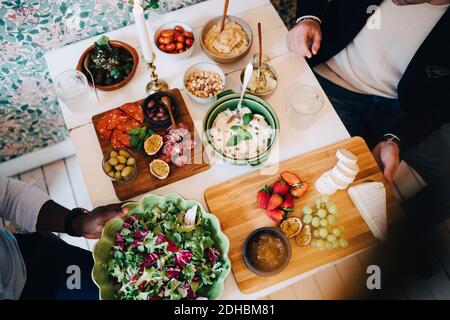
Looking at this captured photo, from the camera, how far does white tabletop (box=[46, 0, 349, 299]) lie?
1.53 m

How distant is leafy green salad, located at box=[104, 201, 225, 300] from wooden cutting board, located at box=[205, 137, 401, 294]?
4.4 inches

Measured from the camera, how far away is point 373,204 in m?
1.47

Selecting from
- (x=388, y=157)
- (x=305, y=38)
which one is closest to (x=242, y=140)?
(x=305, y=38)

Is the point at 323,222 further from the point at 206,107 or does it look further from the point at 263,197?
the point at 206,107

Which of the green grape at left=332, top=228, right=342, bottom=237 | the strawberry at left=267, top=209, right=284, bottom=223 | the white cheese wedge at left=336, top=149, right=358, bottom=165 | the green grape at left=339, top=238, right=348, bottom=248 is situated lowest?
the green grape at left=339, top=238, right=348, bottom=248

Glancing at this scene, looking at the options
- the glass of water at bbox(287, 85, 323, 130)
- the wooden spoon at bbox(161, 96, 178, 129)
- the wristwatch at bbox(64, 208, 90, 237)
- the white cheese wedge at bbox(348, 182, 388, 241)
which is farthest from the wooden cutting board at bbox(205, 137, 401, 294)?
the wristwatch at bbox(64, 208, 90, 237)

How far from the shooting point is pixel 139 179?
150 cm

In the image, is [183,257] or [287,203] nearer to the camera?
[183,257]

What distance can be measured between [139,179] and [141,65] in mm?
531

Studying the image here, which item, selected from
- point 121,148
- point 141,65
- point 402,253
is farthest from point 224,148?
point 402,253

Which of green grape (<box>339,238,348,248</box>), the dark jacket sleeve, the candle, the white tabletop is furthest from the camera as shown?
the dark jacket sleeve

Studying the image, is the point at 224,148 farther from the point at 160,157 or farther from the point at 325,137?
the point at 325,137

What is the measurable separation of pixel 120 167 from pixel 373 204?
97 cm

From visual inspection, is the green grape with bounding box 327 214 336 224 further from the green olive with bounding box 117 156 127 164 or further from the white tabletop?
the green olive with bounding box 117 156 127 164
